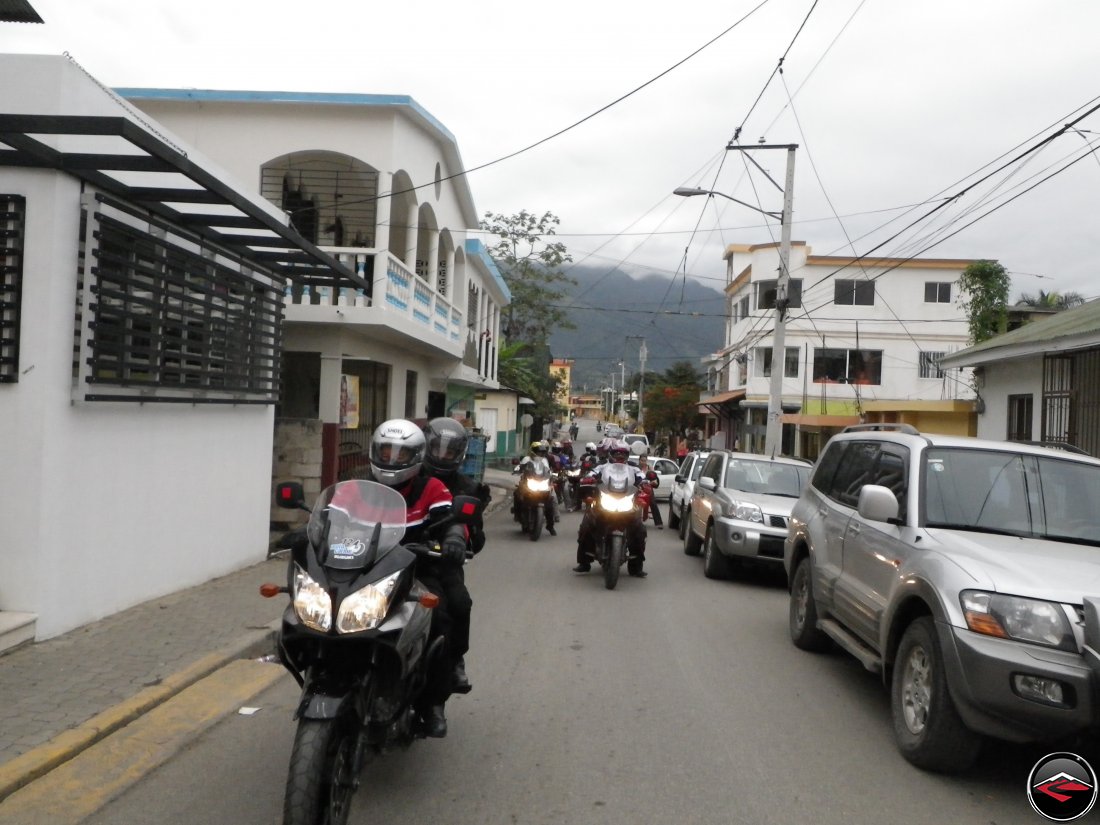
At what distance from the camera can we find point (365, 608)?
3896 mm

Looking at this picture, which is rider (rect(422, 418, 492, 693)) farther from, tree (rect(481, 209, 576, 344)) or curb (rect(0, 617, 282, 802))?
tree (rect(481, 209, 576, 344))

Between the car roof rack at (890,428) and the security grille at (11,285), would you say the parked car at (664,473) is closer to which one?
the car roof rack at (890,428)

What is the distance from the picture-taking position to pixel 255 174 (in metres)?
16.3

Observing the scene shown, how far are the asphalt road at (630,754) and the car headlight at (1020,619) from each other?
0.83 meters

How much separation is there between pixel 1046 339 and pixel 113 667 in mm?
11552

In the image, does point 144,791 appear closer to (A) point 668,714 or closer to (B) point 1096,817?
(A) point 668,714

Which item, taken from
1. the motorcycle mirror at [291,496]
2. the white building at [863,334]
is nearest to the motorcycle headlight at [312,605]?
the motorcycle mirror at [291,496]

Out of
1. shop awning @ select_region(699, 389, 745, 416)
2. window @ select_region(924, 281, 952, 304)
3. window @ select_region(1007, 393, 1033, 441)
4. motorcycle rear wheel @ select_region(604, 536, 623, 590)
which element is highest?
window @ select_region(924, 281, 952, 304)

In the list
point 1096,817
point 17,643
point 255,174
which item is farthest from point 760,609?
point 255,174

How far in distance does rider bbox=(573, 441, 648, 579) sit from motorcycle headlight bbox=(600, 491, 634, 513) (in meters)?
0.17

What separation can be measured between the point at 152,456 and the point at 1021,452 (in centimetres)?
680

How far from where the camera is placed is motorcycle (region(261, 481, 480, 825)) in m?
3.68

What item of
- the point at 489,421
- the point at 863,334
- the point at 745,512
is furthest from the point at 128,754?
the point at 863,334

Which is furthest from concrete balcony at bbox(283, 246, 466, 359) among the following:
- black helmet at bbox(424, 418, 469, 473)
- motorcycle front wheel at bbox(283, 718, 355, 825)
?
motorcycle front wheel at bbox(283, 718, 355, 825)
